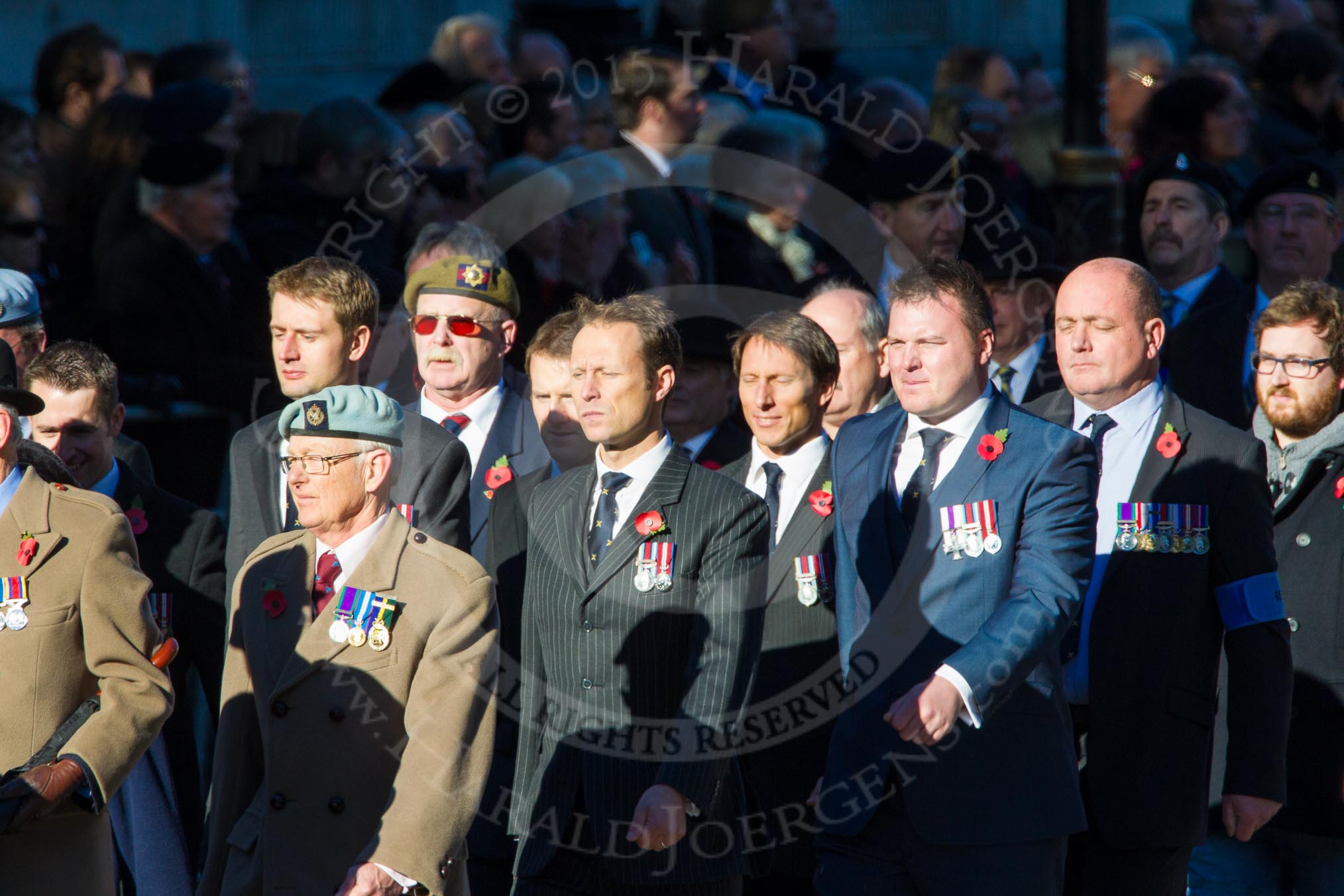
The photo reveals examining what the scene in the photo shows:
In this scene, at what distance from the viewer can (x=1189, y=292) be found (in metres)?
8.20

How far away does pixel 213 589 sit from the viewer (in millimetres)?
6086

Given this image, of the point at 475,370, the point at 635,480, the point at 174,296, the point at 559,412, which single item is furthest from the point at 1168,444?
the point at 174,296

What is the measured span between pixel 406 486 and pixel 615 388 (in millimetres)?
900

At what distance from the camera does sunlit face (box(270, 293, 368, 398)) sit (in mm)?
6133

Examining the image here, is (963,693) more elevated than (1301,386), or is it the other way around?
(1301,386)

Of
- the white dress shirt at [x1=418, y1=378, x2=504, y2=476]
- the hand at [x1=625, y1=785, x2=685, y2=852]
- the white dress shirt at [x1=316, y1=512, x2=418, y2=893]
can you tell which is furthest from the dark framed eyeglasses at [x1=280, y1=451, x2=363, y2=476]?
the white dress shirt at [x1=418, y1=378, x2=504, y2=476]

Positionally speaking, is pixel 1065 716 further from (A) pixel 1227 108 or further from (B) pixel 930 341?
(A) pixel 1227 108

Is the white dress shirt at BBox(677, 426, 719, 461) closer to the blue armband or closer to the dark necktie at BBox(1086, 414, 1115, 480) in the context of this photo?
the dark necktie at BBox(1086, 414, 1115, 480)

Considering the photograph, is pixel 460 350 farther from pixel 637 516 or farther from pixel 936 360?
pixel 936 360

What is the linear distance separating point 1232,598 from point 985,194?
4125 millimetres

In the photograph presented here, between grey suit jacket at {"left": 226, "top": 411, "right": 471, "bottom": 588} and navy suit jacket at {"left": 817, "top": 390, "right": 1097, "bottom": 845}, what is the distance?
4.48 ft

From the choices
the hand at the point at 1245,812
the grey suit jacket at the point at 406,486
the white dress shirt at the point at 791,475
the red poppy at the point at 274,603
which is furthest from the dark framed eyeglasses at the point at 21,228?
the hand at the point at 1245,812

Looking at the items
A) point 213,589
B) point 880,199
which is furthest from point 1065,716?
point 880,199

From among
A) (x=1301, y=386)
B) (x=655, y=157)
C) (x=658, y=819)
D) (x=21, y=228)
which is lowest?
(x=658, y=819)
